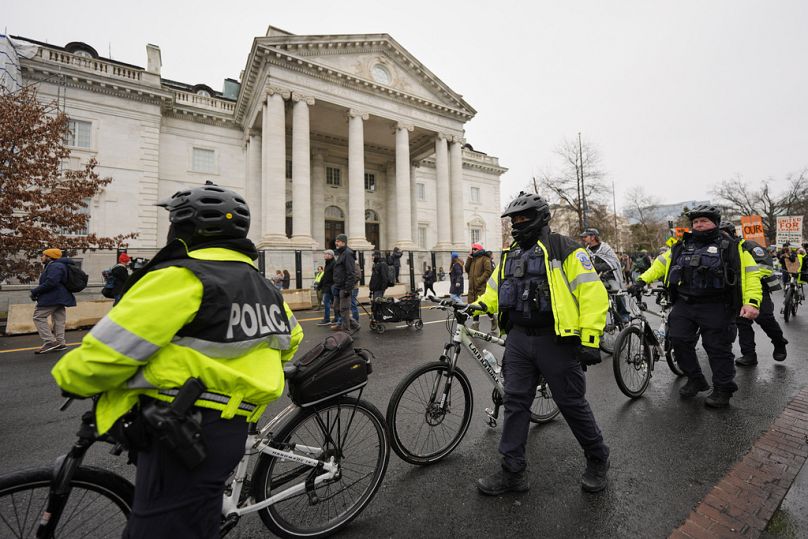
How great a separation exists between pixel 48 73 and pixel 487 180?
118 ft

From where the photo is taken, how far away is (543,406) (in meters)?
3.65

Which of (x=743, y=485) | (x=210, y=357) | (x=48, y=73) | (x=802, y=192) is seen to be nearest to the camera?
(x=210, y=357)

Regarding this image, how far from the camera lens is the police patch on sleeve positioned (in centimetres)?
258

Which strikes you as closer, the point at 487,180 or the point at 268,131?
the point at 268,131

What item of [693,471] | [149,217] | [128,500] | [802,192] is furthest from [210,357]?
[802,192]

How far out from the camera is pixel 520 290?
2.69 m

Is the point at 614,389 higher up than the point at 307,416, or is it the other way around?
the point at 307,416

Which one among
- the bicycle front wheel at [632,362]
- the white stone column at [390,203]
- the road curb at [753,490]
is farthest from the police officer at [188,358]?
the white stone column at [390,203]

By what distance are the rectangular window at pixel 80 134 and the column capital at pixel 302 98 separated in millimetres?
12189

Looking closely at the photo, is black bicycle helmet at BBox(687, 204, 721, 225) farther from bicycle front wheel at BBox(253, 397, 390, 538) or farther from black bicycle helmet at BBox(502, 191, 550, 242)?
bicycle front wheel at BBox(253, 397, 390, 538)

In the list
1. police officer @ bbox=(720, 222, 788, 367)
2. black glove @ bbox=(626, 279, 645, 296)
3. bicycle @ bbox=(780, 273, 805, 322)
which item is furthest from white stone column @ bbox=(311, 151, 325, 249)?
police officer @ bbox=(720, 222, 788, 367)

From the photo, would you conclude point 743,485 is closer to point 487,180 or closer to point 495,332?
point 495,332

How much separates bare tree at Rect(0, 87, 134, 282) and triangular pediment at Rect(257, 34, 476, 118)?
12.0 metres

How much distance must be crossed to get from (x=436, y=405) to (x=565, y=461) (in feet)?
3.63
